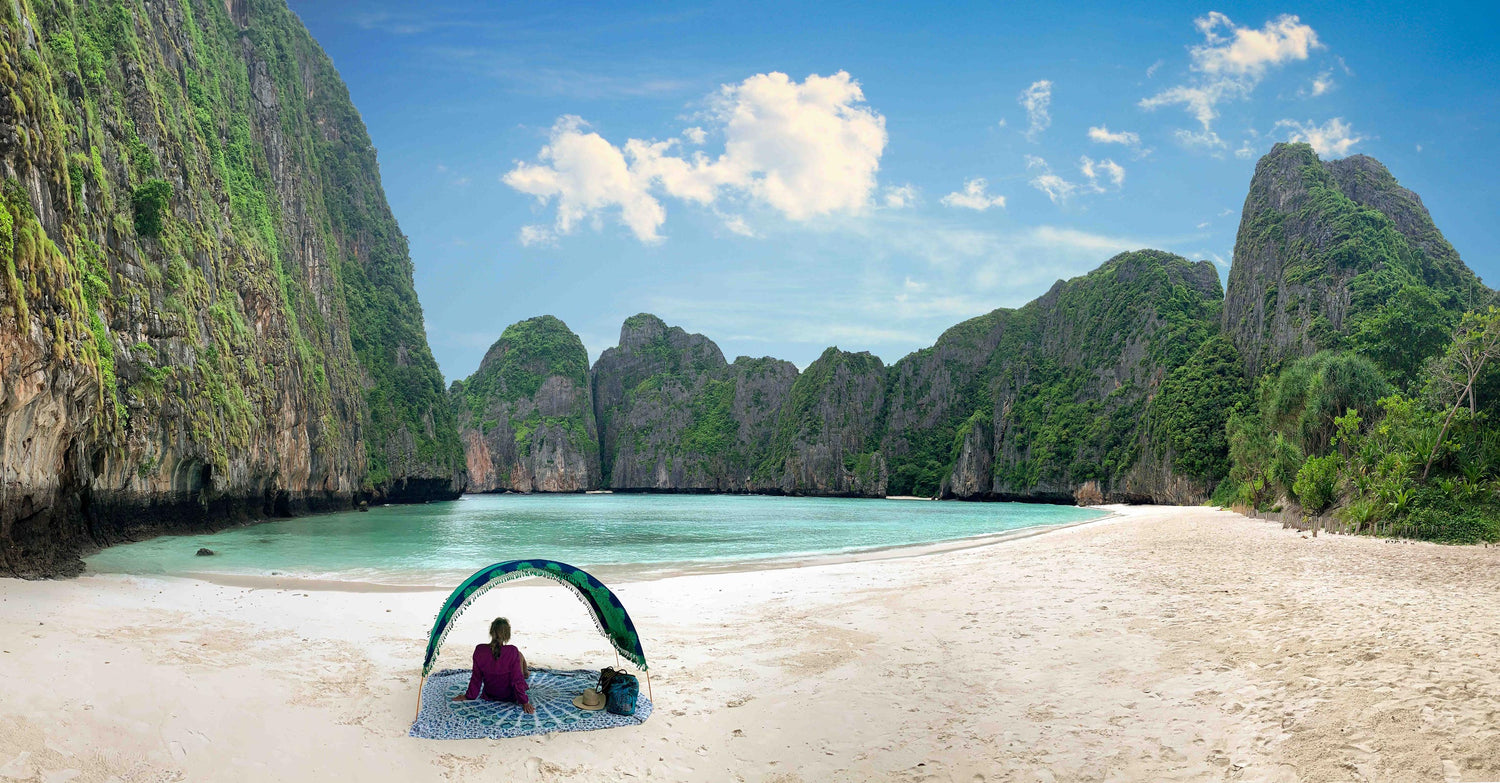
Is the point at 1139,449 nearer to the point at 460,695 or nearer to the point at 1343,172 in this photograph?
the point at 1343,172

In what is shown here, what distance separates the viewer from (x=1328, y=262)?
198 feet

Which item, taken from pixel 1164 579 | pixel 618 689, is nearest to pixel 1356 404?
pixel 1164 579

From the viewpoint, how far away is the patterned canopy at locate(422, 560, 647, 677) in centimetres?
724

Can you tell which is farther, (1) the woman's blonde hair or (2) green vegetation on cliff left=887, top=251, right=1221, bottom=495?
(2) green vegetation on cliff left=887, top=251, right=1221, bottom=495

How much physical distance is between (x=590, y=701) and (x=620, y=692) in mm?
281

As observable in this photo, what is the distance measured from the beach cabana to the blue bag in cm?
9

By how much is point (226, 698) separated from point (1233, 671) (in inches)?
372

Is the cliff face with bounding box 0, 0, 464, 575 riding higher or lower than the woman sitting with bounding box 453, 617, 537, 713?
higher

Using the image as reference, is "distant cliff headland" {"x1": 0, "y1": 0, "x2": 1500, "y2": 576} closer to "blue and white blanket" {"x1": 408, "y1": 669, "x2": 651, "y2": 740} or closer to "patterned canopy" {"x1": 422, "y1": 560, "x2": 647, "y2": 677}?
"patterned canopy" {"x1": 422, "y1": 560, "x2": 647, "y2": 677}

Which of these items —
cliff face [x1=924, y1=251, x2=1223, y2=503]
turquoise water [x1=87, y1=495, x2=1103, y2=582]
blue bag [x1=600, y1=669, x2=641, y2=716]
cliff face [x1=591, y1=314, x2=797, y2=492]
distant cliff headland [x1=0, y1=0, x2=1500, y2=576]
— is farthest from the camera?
cliff face [x1=591, y1=314, x2=797, y2=492]

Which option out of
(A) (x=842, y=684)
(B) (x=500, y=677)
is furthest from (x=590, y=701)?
(A) (x=842, y=684)

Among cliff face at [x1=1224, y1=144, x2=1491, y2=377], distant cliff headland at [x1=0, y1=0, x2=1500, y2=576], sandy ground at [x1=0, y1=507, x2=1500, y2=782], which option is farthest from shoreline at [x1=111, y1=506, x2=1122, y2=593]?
cliff face at [x1=1224, y1=144, x2=1491, y2=377]

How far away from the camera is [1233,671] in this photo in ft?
23.4

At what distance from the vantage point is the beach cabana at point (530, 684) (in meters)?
6.41
